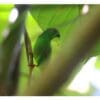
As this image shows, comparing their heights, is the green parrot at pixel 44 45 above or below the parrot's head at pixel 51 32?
below

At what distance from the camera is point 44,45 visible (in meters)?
0.99

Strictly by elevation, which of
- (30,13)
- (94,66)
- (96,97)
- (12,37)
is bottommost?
(96,97)

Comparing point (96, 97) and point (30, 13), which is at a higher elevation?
point (30, 13)

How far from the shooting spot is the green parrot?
0.98 metres

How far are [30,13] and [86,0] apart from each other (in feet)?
0.83

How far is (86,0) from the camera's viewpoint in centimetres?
101

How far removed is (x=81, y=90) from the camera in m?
0.97

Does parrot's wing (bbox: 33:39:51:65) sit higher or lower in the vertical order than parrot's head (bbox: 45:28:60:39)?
lower

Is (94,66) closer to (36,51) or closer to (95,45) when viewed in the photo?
(95,45)

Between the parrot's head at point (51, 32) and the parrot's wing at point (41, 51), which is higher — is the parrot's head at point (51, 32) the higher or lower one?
the higher one

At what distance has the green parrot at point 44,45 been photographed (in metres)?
0.98

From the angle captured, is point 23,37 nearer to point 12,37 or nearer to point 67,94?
point 12,37

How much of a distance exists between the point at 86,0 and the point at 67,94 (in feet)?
1.37

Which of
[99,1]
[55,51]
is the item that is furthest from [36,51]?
[99,1]
